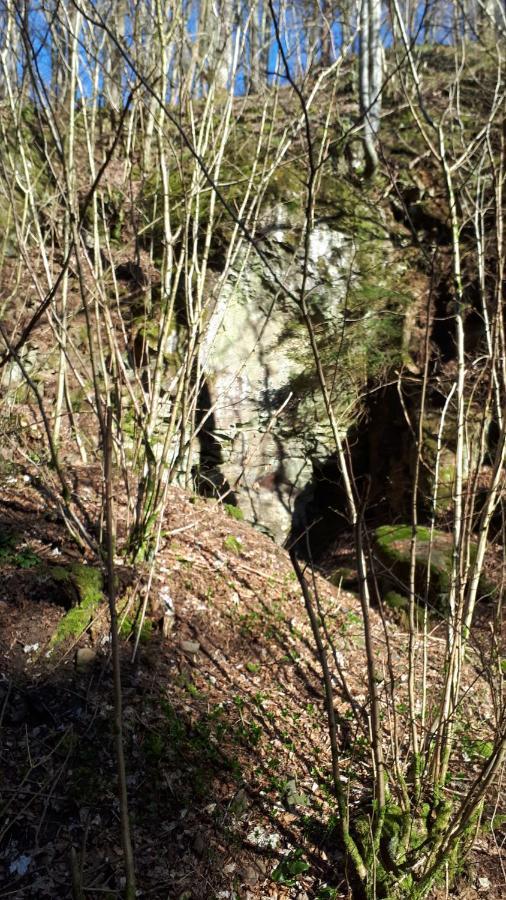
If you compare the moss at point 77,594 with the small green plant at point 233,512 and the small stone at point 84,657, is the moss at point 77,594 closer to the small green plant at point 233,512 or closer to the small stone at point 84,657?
the small stone at point 84,657

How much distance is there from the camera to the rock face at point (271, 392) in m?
6.32

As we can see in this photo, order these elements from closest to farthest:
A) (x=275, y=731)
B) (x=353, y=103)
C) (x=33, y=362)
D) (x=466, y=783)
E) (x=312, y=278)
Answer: (x=466, y=783) < (x=275, y=731) < (x=33, y=362) < (x=312, y=278) < (x=353, y=103)

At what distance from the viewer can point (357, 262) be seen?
7.35 metres

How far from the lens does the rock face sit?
20.7 feet

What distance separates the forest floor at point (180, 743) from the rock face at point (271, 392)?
2.24 m

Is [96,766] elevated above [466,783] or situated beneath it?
elevated above

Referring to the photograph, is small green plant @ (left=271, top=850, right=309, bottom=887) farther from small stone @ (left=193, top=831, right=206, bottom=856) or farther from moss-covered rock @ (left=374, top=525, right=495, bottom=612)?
moss-covered rock @ (left=374, top=525, right=495, bottom=612)

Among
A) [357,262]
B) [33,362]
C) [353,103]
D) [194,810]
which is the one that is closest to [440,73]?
[353,103]

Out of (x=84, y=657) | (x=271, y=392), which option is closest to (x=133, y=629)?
(x=84, y=657)

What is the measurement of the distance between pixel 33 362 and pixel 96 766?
390cm

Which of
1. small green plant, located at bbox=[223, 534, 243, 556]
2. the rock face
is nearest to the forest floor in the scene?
small green plant, located at bbox=[223, 534, 243, 556]

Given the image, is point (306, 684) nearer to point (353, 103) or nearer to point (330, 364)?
point (330, 364)

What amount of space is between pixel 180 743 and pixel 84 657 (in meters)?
0.66

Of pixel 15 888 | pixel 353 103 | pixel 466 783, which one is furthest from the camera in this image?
pixel 353 103
